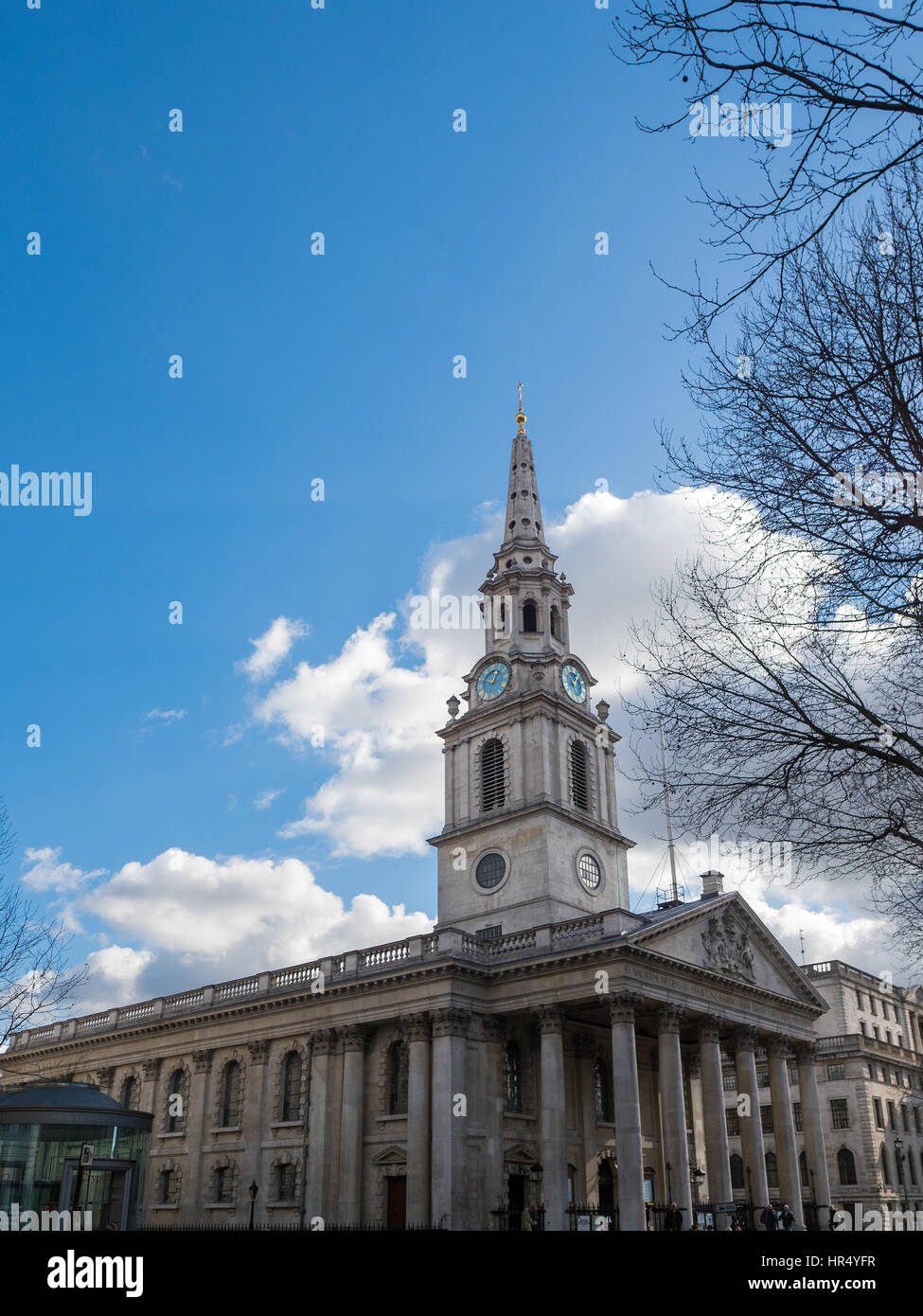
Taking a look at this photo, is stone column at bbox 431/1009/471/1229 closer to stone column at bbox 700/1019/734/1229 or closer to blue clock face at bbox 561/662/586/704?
stone column at bbox 700/1019/734/1229

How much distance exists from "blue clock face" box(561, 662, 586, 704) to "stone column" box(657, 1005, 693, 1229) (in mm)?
19986

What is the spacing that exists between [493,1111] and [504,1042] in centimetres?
280

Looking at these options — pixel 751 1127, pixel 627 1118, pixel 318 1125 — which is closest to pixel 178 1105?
pixel 318 1125

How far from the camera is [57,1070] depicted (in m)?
58.8

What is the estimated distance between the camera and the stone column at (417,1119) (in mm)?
37781

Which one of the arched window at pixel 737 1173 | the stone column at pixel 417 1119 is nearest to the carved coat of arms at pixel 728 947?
the stone column at pixel 417 1119

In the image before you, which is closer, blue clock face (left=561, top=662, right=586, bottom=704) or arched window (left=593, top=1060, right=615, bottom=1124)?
arched window (left=593, top=1060, right=615, bottom=1124)

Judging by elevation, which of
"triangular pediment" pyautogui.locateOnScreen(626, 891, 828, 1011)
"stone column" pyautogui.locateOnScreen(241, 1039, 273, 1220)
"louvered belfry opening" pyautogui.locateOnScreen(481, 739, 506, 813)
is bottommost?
"stone column" pyautogui.locateOnScreen(241, 1039, 273, 1220)

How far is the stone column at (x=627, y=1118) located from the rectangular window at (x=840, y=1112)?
103 feet

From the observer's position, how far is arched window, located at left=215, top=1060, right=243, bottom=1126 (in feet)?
158

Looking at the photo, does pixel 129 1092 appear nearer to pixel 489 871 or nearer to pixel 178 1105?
pixel 178 1105

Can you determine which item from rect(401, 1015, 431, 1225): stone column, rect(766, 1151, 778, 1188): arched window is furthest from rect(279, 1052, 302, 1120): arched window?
rect(766, 1151, 778, 1188): arched window
